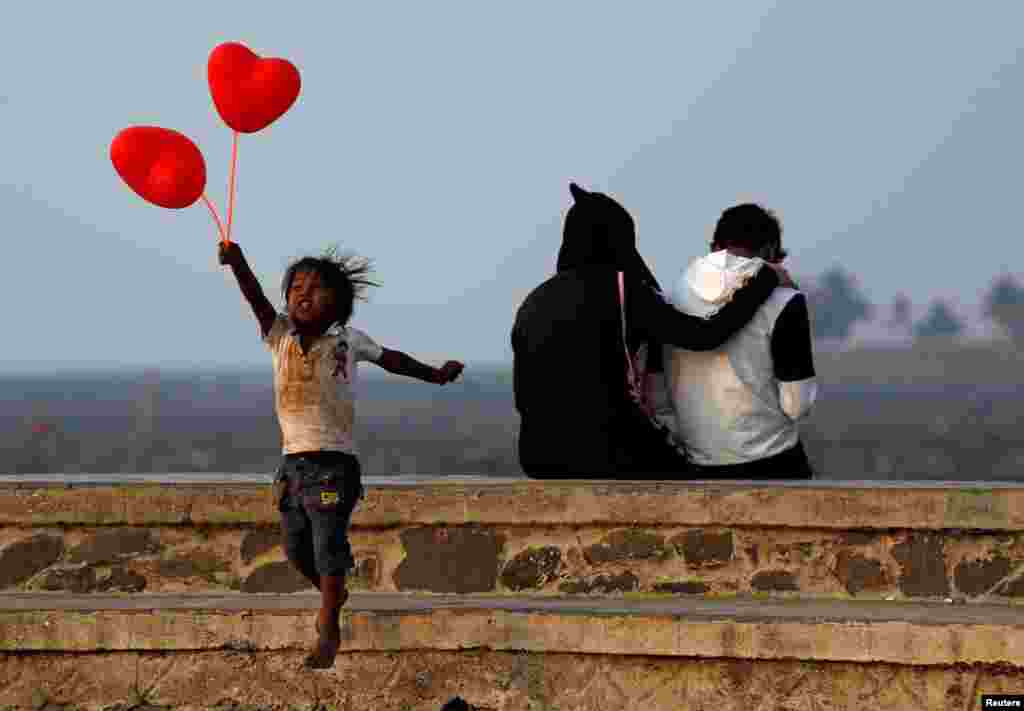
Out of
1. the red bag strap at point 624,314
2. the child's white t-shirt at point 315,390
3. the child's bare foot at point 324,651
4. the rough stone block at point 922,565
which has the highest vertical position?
the red bag strap at point 624,314

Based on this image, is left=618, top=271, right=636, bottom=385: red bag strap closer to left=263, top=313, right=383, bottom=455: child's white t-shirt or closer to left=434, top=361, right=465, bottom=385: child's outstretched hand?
left=434, top=361, right=465, bottom=385: child's outstretched hand

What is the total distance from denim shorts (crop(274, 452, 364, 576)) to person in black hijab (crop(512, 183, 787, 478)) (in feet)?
4.22

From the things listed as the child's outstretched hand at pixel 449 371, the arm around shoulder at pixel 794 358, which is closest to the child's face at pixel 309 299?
the child's outstretched hand at pixel 449 371

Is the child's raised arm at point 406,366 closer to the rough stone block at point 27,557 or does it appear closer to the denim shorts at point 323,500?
the denim shorts at point 323,500

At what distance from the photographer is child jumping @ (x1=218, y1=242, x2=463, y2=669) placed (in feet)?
24.2

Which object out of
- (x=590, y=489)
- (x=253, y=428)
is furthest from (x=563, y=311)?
(x=253, y=428)

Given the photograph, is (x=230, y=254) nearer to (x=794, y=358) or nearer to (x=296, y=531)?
(x=296, y=531)

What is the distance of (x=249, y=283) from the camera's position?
749 centimetres

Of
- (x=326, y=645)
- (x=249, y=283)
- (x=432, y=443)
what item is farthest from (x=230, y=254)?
(x=432, y=443)

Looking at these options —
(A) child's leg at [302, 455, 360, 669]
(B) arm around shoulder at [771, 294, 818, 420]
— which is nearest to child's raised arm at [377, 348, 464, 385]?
(A) child's leg at [302, 455, 360, 669]

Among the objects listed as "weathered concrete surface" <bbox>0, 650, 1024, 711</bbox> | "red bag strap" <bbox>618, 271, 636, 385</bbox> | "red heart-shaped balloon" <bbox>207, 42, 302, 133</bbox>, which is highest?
"red heart-shaped balloon" <bbox>207, 42, 302, 133</bbox>

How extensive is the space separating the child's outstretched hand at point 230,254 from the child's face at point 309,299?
0.67 ft

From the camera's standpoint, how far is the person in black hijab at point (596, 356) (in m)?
8.52

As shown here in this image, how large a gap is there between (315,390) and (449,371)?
0.55 meters
